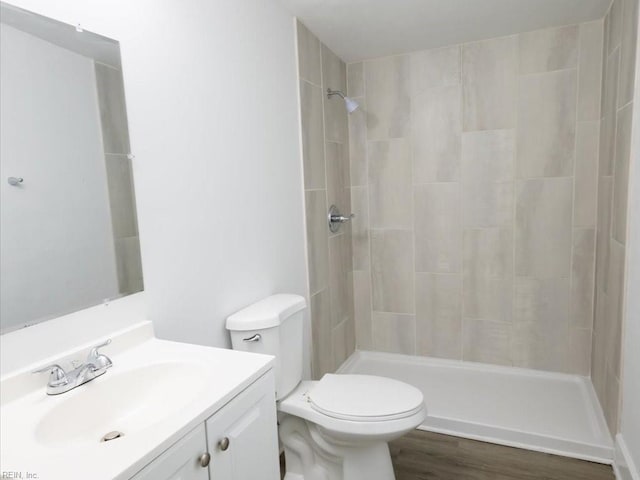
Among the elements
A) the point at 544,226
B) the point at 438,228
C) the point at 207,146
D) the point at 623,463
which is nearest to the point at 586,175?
the point at 544,226

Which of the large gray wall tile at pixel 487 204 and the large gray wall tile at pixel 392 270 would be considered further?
the large gray wall tile at pixel 392 270

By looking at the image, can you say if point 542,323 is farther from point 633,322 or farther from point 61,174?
point 61,174

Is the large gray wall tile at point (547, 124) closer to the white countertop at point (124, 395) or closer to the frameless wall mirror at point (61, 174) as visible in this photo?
the white countertop at point (124, 395)

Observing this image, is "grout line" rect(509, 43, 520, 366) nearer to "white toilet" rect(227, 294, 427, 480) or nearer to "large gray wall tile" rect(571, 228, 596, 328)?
"large gray wall tile" rect(571, 228, 596, 328)

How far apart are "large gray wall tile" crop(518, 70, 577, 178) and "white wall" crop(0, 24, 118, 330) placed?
242cm

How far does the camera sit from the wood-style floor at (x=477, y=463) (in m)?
2.00

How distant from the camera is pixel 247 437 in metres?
1.17

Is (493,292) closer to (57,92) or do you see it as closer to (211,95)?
(211,95)

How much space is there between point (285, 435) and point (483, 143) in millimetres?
2100

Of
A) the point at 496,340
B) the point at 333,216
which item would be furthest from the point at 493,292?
the point at 333,216

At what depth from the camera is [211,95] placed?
171 centimetres

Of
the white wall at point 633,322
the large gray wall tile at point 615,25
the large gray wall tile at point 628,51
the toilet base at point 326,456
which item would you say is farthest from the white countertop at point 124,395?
the large gray wall tile at point 615,25

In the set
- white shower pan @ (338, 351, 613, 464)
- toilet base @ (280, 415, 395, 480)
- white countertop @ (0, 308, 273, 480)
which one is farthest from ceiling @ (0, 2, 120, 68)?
white shower pan @ (338, 351, 613, 464)

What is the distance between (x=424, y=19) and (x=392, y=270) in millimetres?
1623
